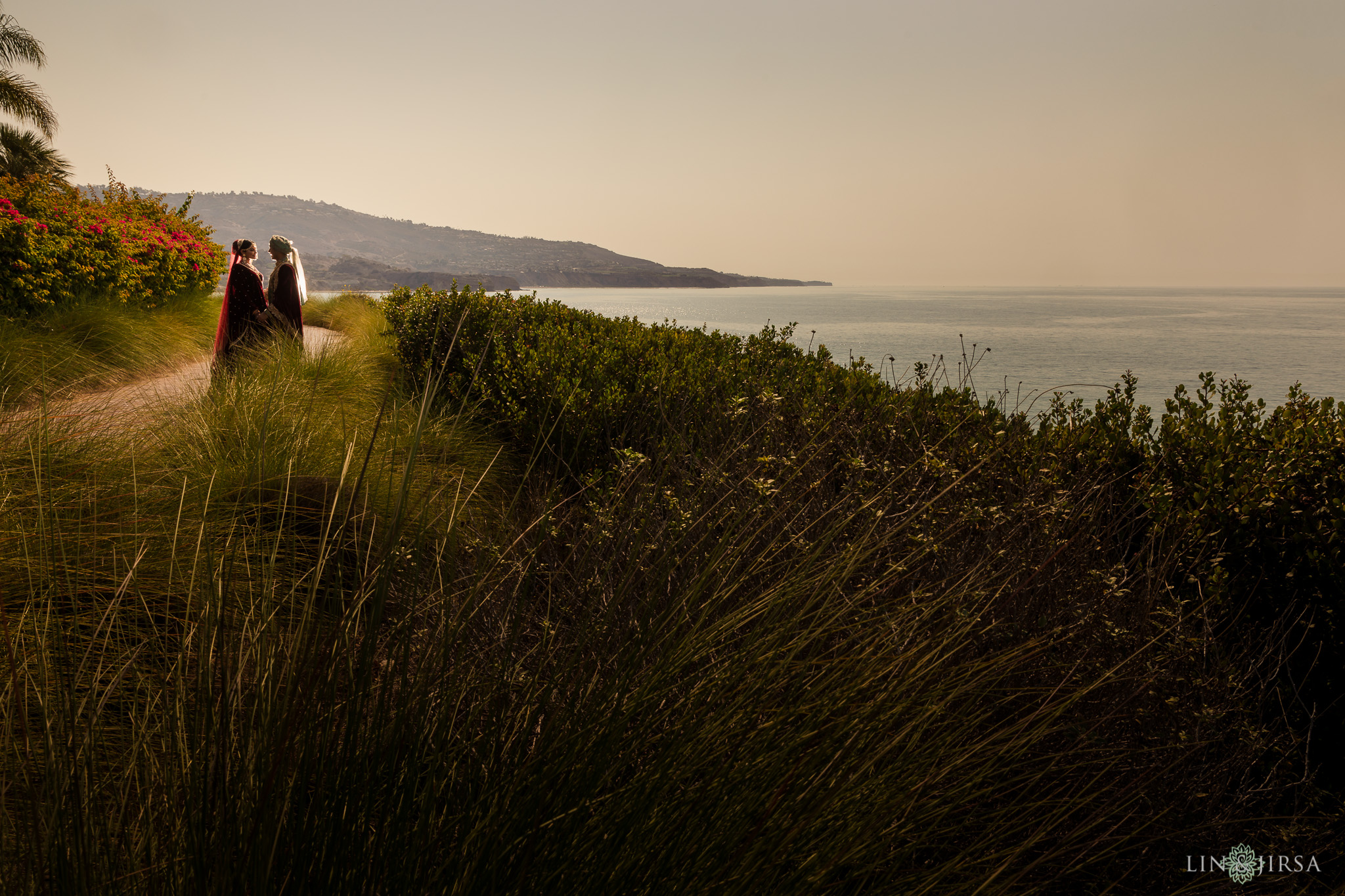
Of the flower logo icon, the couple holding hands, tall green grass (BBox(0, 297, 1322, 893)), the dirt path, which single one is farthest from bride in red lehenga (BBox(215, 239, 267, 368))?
the flower logo icon

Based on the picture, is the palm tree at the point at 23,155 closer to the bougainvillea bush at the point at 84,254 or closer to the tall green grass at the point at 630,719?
the bougainvillea bush at the point at 84,254

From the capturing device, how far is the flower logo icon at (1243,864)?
→ 1916 millimetres

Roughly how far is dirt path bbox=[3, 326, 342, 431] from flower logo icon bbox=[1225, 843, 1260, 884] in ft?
12.7

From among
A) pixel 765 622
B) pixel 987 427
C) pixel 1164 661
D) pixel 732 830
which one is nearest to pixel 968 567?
pixel 1164 661

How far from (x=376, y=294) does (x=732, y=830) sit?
28827mm

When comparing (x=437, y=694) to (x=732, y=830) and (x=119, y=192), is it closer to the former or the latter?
(x=732, y=830)

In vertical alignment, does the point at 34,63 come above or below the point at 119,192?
above

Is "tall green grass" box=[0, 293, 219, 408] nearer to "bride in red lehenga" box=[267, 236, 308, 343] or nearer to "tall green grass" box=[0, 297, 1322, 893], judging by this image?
"bride in red lehenga" box=[267, 236, 308, 343]

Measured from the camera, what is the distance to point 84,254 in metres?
11.3

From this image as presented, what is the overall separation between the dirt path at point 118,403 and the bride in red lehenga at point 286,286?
1.47 meters

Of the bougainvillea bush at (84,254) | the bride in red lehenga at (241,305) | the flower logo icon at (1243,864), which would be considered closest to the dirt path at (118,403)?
the bride in red lehenga at (241,305)

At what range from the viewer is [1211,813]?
7.80 feet

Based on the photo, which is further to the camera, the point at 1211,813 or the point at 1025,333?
the point at 1025,333

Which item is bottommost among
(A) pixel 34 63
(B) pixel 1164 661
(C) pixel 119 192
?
(B) pixel 1164 661
